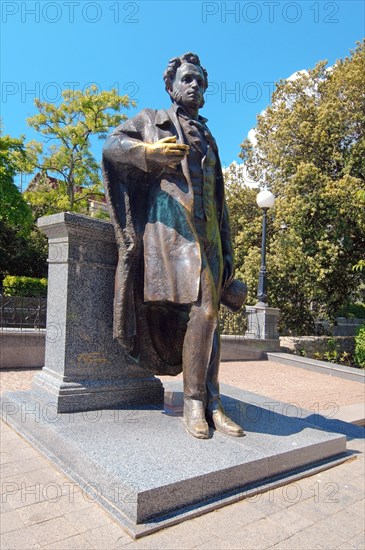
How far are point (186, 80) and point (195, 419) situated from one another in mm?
2946

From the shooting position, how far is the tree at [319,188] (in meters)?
16.5

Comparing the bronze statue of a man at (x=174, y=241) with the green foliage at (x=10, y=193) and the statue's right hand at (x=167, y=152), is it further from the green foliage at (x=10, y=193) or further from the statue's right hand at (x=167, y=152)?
the green foliage at (x=10, y=193)

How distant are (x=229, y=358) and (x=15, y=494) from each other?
9673 mm

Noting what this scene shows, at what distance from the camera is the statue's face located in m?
3.94

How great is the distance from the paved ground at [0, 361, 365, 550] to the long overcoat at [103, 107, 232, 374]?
1.26m

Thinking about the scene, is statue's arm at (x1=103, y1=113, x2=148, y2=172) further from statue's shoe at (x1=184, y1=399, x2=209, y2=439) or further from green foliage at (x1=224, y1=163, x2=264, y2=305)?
green foliage at (x1=224, y1=163, x2=264, y2=305)

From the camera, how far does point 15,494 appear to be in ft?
9.16

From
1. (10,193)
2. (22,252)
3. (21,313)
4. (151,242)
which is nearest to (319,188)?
(21,313)

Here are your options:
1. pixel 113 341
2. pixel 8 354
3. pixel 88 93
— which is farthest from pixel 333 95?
pixel 113 341

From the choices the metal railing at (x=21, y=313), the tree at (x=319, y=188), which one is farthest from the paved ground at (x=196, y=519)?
the tree at (x=319, y=188)

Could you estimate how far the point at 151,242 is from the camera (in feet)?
12.1

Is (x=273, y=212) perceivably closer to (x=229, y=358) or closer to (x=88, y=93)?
(x=229, y=358)

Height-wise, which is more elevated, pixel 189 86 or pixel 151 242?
pixel 189 86

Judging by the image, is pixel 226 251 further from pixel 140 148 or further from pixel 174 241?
pixel 140 148
